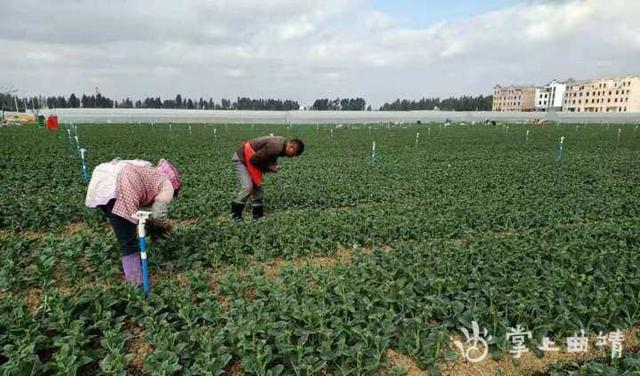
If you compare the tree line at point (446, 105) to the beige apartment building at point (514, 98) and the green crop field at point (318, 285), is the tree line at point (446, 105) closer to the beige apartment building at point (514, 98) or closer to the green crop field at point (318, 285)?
the beige apartment building at point (514, 98)

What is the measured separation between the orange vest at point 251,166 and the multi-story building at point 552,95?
131760 millimetres

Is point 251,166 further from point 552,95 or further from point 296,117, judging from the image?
point 552,95

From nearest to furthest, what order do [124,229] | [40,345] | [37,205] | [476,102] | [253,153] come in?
[40,345], [124,229], [253,153], [37,205], [476,102]

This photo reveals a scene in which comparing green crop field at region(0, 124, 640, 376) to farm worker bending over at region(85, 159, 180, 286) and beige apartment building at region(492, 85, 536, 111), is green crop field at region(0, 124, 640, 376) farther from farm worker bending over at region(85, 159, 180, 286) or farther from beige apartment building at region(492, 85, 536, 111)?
beige apartment building at region(492, 85, 536, 111)

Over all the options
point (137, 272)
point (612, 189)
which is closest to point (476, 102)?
point (612, 189)

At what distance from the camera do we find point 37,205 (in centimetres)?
785

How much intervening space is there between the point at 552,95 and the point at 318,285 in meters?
142

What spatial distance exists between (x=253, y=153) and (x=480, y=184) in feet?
22.7

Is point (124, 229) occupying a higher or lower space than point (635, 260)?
higher

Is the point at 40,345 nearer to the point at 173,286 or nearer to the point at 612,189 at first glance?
the point at 173,286

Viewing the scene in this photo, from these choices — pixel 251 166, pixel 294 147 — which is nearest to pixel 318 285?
pixel 294 147

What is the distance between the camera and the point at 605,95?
113 m

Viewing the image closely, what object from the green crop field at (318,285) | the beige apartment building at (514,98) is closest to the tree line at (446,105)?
the beige apartment building at (514,98)

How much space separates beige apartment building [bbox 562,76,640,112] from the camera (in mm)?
105500
